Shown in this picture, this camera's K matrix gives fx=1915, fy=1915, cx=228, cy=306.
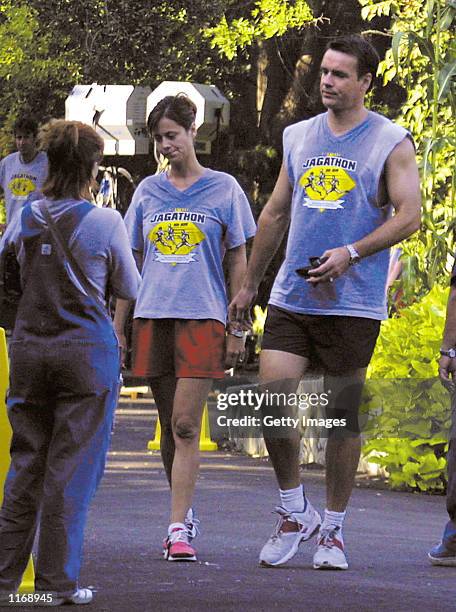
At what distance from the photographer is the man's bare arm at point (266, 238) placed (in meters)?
7.70

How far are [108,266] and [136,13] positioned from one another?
17948 mm

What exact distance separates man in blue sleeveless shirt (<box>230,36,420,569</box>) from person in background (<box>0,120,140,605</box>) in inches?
44.5

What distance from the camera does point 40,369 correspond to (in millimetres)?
6363

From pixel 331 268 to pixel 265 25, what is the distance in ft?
55.0

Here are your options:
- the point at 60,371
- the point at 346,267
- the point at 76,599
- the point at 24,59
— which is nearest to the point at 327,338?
the point at 346,267

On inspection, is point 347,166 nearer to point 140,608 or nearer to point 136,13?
point 140,608

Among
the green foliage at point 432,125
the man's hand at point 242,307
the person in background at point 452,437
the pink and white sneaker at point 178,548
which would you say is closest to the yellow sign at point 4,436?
the pink and white sneaker at point 178,548

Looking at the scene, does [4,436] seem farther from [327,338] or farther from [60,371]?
[327,338]

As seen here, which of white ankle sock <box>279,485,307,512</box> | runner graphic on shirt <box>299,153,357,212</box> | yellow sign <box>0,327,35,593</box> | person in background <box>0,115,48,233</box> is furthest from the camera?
person in background <box>0,115,48,233</box>

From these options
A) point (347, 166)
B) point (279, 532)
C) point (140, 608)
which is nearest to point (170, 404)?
point (279, 532)

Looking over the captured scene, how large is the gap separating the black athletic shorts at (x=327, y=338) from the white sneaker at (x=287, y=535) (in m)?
0.61

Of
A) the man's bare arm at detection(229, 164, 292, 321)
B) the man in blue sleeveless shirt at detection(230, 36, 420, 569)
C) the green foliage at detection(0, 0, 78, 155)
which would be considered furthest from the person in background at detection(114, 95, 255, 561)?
the green foliage at detection(0, 0, 78, 155)

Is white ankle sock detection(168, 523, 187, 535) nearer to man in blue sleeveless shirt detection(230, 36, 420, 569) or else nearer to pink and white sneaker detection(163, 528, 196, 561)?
pink and white sneaker detection(163, 528, 196, 561)

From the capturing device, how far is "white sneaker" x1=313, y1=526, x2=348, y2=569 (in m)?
7.44
